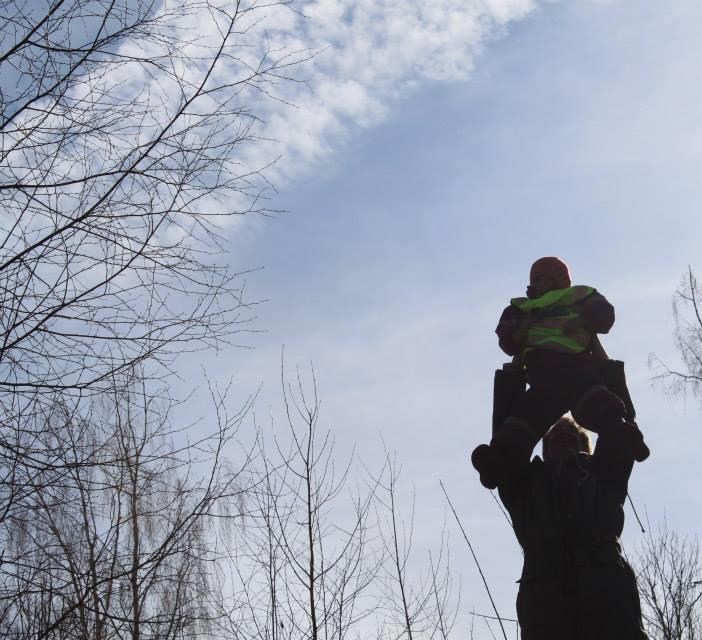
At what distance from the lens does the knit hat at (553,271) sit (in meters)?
4.39

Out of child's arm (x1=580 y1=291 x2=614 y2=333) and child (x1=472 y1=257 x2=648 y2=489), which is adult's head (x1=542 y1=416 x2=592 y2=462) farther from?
child's arm (x1=580 y1=291 x2=614 y2=333)

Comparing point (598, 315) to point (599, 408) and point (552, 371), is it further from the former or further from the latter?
point (599, 408)

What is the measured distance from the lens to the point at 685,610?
11.0 metres

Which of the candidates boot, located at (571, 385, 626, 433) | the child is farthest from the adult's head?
boot, located at (571, 385, 626, 433)

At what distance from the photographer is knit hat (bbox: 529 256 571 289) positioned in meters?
4.39

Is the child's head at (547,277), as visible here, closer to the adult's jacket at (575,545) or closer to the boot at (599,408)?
the boot at (599,408)

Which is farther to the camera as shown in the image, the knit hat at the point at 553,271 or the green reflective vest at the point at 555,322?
the knit hat at the point at 553,271

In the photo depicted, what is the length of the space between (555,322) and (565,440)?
61cm

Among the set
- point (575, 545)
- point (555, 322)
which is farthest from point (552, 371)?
point (575, 545)

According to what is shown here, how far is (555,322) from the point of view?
416 cm

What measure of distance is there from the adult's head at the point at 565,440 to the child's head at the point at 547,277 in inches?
27.3

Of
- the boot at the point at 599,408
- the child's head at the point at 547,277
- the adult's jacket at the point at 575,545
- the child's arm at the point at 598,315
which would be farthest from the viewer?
the child's head at the point at 547,277

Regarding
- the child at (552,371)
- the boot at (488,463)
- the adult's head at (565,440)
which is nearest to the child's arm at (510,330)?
the child at (552,371)

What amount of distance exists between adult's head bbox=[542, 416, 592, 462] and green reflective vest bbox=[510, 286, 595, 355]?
1.39ft
